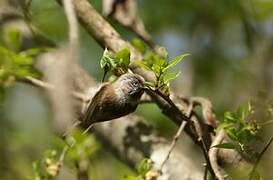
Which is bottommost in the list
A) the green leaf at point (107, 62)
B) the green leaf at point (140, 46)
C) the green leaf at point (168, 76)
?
the green leaf at point (140, 46)

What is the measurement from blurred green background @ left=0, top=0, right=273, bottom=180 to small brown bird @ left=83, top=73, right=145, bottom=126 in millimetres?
1095

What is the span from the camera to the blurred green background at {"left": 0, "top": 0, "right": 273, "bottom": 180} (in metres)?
2.47

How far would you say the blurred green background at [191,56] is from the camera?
247 cm

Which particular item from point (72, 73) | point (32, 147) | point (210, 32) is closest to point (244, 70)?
point (210, 32)

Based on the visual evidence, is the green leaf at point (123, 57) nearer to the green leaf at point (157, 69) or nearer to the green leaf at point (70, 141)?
the green leaf at point (157, 69)

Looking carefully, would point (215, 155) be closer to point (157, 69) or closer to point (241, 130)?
point (241, 130)

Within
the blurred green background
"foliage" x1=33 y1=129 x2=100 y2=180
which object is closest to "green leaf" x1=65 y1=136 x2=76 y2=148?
"foliage" x1=33 y1=129 x2=100 y2=180

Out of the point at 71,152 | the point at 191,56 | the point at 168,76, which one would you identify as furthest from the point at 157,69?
the point at 191,56

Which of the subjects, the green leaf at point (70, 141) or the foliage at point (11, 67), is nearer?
the green leaf at point (70, 141)

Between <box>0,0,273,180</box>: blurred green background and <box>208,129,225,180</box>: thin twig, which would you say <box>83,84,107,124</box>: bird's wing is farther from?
<box>0,0,273,180</box>: blurred green background

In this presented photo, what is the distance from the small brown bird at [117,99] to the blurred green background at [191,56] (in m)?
1.10

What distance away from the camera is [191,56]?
2.66m

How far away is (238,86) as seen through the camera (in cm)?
271

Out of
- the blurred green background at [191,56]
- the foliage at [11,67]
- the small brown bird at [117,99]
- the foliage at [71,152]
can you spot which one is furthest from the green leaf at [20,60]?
the blurred green background at [191,56]
